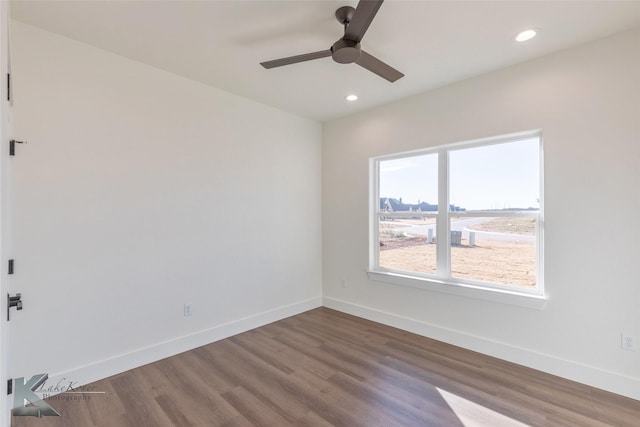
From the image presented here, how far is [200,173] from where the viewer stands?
3176 mm

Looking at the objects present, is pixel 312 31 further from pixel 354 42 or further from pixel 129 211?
pixel 129 211

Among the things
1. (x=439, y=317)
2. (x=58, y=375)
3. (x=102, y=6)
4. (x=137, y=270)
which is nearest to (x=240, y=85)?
(x=102, y=6)

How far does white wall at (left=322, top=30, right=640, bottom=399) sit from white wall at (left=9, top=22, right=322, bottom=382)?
2.18 meters

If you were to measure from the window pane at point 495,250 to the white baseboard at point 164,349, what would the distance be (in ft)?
7.33

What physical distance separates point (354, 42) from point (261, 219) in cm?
237

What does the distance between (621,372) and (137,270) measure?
4.07 m

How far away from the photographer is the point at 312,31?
2283mm

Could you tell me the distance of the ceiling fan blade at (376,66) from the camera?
212 cm

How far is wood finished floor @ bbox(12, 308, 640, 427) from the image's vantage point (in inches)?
81.1

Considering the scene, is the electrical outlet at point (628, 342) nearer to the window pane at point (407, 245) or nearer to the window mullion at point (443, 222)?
the window mullion at point (443, 222)

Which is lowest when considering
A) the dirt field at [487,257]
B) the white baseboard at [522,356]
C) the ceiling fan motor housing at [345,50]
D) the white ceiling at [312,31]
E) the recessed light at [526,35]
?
the white baseboard at [522,356]

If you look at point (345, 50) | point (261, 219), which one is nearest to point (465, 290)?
point (261, 219)

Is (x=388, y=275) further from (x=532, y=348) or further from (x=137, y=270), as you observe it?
(x=137, y=270)

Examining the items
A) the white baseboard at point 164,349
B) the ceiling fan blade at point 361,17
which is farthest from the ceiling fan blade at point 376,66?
the white baseboard at point 164,349
